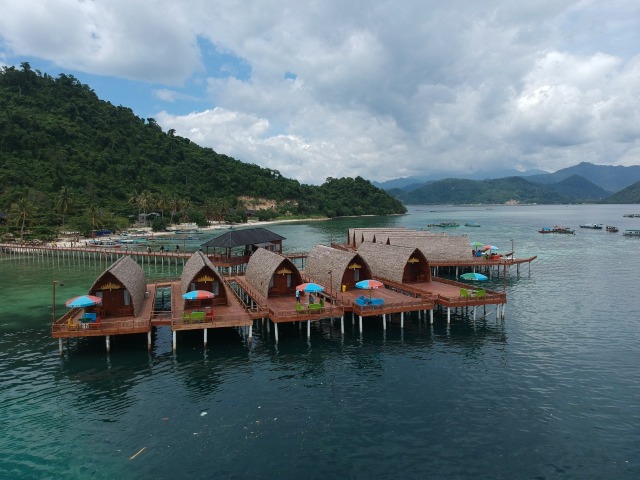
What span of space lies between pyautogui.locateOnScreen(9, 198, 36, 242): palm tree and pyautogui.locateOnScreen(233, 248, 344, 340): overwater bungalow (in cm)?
7631

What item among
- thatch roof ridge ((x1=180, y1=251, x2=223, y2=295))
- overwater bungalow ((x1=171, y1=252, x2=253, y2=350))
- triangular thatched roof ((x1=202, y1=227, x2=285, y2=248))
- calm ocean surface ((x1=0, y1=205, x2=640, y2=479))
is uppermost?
triangular thatched roof ((x1=202, y1=227, x2=285, y2=248))

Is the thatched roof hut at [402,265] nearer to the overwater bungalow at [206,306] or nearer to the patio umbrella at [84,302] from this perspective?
the overwater bungalow at [206,306]

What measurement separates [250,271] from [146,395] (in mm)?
22107

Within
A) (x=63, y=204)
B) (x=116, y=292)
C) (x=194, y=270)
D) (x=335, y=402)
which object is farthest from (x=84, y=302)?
(x=63, y=204)

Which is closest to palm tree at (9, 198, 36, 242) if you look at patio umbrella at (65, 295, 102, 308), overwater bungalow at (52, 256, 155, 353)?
overwater bungalow at (52, 256, 155, 353)

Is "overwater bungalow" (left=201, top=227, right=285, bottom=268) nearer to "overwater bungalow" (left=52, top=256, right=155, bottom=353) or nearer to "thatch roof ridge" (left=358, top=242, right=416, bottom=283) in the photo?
"thatch roof ridge" (left=358, top=242, right=416, bottom=283)

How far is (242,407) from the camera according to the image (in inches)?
913

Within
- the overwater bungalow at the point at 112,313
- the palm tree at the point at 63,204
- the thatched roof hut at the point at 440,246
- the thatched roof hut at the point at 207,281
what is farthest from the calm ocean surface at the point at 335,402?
the palm tree at the point at 63,204

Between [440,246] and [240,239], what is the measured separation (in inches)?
1154

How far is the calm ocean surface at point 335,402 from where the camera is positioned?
18.4m

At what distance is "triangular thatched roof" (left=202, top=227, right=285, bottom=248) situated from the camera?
5358 cm

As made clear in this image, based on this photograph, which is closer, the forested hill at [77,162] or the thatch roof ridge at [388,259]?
the thatch roof ridge at [388,259]

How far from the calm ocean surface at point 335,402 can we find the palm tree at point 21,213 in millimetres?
65789

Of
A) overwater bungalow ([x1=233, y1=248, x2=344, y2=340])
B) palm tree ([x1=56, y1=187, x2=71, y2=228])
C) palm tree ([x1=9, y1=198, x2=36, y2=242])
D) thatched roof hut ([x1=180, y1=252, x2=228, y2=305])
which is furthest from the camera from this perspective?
palm tree ([x1=56, y1=187, x2=71, y2=228])
